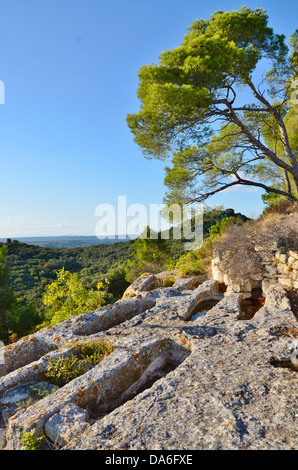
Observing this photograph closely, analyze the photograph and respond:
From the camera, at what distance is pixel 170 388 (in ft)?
10.7

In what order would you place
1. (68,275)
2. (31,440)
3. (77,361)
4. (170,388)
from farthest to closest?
(68,275) < (77,361) < (170,388) < (31,440)

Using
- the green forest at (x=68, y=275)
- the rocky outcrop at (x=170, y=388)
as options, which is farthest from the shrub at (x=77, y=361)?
the green forest at (x=68, y=275)

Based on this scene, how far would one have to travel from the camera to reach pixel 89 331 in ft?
18.9

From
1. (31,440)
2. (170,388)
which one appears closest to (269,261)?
(170,388)

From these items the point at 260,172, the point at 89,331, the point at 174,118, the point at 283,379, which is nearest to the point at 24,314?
the point at 89,331

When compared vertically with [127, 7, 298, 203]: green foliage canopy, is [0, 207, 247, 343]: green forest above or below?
below

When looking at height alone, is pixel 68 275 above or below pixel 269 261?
below

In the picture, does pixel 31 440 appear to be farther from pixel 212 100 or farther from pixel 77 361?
pixel 212 100

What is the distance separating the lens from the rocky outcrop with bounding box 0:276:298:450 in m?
2.54

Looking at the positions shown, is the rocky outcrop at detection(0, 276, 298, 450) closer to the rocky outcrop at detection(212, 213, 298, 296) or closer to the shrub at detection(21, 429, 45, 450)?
the shrub at detection(21, 429, 45, 450)

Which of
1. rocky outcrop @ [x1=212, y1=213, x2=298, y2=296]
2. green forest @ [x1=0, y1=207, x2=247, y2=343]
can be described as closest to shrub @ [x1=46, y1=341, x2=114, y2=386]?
green forest @ [x1=0, y1=207, x2=247, y2=343]

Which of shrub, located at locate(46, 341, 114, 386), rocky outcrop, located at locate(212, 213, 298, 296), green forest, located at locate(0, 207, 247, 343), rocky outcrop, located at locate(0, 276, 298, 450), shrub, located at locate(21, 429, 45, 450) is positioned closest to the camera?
rocky outcrop, located at locate(0, 276, 298, 450)

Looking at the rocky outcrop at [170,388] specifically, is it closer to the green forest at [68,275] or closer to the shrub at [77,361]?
the shrub at [77,361]
